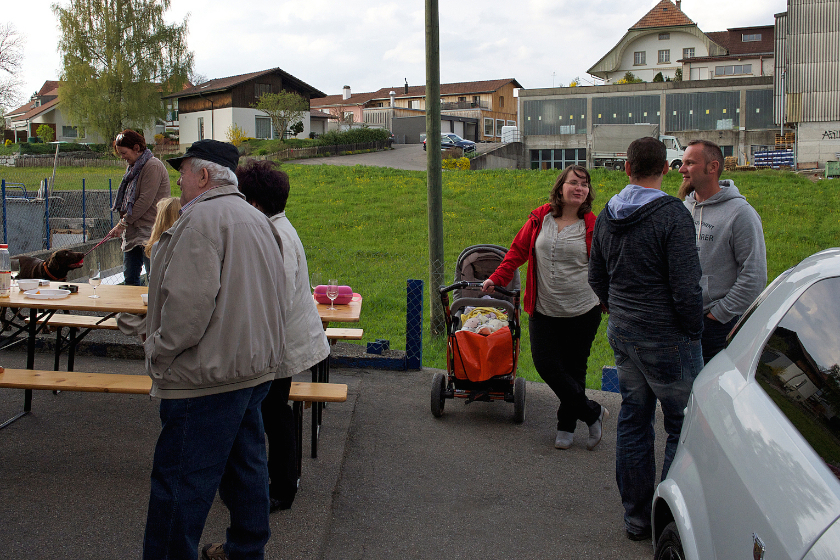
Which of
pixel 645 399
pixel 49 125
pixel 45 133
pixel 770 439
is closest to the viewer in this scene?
pixel 770 439

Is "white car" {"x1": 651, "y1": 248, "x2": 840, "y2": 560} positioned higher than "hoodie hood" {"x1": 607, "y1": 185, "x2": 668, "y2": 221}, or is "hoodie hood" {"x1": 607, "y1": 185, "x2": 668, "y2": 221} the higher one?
"hoodie hood" {"x1": 607, "y1": 185, "x2": 668, "y2": 221}

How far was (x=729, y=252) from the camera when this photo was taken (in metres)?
4.21

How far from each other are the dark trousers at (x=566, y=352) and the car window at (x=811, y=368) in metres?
2.74

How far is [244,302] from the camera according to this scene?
286cm

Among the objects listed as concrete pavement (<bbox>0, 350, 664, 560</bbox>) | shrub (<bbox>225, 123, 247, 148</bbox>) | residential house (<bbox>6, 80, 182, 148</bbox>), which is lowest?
concrete pavement (<bbox>0, 350, 664, 560</bbox>)

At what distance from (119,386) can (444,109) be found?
74.3 meters

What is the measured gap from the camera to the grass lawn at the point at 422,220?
1142 centimetres

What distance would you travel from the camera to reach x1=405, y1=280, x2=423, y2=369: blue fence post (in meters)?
7.07

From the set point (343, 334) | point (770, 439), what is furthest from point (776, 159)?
point (770, 439)

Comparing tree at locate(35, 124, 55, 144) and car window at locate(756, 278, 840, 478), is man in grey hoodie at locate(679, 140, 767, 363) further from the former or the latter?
tree at locate(35, 124, 55, 144)

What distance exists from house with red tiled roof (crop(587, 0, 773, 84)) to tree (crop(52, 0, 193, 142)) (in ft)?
119

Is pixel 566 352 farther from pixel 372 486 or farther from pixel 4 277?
pixel 4 277

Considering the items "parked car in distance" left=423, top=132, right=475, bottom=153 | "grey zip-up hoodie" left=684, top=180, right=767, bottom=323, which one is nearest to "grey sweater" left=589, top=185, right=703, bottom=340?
"grey zip-up hoodie" left=684, top=180, right=767, bottom=323

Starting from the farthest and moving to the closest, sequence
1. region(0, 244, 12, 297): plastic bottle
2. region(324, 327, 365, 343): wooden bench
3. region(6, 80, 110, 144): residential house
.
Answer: region(6, 80, 110, 144): residential house
region(324, 327, 365, 343): wooden bench
region(0, 244, 12, 297): plastic bottle
